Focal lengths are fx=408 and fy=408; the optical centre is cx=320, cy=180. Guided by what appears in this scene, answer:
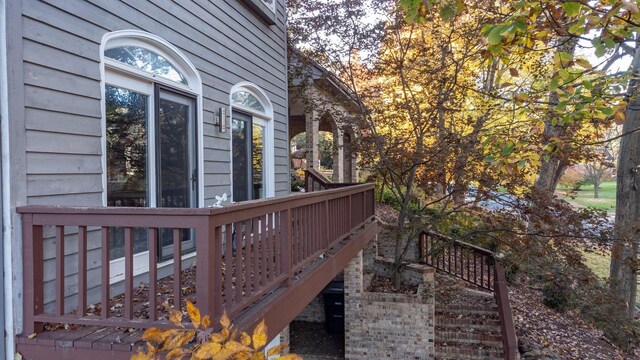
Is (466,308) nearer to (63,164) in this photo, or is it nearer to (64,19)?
(63,164)

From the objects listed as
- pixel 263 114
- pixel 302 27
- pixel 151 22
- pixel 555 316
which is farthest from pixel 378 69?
pixel 555 316

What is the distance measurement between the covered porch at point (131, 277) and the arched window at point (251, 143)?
2.03 meters

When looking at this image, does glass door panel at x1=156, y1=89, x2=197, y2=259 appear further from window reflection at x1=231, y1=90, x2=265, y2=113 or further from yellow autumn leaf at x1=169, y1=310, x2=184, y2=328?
yellow autumn leaf at x1=169, y1=310, x2=184, y2=328

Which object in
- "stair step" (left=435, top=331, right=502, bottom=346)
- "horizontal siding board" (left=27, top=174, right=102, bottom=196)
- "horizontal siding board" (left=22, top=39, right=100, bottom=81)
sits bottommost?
"stair step" (left=435, top=331, right=502, bottom=346)

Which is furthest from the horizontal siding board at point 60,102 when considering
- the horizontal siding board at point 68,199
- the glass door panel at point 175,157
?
the glass door panel at point 175,157

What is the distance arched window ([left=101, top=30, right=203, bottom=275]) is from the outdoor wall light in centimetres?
35

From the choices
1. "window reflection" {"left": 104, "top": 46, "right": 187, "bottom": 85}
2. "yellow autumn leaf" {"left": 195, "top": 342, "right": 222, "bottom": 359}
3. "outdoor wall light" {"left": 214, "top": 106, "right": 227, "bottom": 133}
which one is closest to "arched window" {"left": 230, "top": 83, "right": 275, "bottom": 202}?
"outdoor wall light" {"left": 214, "top": 106, "right": 227, "bottom": 133}

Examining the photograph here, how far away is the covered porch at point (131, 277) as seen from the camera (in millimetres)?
2119

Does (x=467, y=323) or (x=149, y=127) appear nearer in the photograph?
(x=149, y=127)

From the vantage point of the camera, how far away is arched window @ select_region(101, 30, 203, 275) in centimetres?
321

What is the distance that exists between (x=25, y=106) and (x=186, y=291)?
1.64m

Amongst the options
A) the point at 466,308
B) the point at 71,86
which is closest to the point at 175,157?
the point at 71,86

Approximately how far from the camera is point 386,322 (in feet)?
23.4

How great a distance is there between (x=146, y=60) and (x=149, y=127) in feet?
1.91
